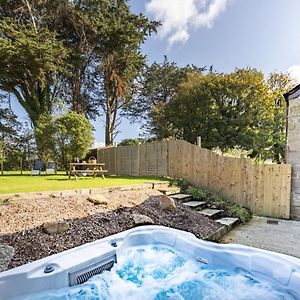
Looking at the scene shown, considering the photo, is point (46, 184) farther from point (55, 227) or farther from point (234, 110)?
point (234, 110)

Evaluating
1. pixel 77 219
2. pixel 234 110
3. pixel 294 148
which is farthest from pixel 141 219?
pixel 234 110

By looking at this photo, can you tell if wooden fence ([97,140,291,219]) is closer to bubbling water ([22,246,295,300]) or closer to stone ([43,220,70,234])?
bubbling water ([22,246,295,300])

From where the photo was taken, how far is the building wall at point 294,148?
6329 mm

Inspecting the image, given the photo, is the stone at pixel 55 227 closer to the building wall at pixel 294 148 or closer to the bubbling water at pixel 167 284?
the bubbling water at pixel 167 284

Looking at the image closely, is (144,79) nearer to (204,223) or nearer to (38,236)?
(204,223)

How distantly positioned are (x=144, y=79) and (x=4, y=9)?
8942 mm

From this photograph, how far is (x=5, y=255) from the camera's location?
2969 mm

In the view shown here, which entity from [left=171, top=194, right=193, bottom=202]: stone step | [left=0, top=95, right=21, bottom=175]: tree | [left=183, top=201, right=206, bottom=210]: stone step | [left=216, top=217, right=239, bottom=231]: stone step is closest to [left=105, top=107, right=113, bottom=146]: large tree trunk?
[left=0, top=95, right=21, bottom=175]: tree

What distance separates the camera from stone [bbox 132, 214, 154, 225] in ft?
14.9

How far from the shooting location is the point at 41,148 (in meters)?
10.5

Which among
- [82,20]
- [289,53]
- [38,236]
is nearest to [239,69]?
[289,53]

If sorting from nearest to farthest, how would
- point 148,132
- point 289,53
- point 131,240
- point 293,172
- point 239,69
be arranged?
point 131,240 < point 293,172 < point 289,53 < point 239,69 < point 148,132

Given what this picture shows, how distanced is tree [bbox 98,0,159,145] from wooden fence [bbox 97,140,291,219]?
5.80 m

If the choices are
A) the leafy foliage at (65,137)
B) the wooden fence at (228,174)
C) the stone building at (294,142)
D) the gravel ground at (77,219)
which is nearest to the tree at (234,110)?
the wooden fence at (228,174)
